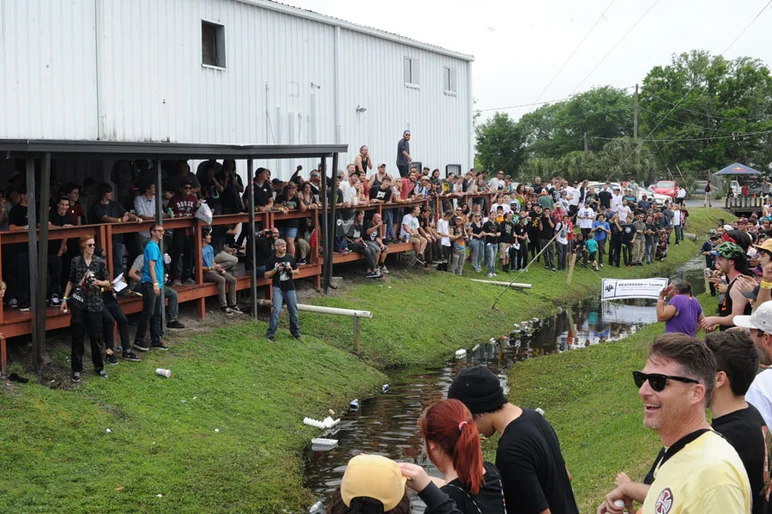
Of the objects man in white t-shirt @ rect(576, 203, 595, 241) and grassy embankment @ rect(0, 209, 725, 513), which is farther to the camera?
man in white t-shirt @ rect(576, 203, 595, 241)

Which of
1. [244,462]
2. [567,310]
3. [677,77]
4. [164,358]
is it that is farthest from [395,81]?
[677,77]

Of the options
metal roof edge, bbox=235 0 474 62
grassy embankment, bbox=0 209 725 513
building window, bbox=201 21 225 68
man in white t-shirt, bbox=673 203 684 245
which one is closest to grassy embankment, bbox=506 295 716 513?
grassy embankment, bbox=0 209 725 513

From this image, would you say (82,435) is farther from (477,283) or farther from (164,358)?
(477,283)

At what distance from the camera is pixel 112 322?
13.8 metres

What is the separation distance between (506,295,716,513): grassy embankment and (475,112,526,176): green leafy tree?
5450 centimetres

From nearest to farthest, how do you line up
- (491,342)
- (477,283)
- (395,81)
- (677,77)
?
(491,342) → (477,283) → (395,81) → (677,77)

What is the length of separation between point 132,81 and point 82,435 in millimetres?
9990

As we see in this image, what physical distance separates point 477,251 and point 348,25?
801 cm

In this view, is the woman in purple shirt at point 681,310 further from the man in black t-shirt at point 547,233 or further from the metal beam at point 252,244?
the man in black t-shirt at point 547,233

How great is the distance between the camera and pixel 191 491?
10.7m

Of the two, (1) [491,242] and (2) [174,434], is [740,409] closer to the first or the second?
(2) [174,434]

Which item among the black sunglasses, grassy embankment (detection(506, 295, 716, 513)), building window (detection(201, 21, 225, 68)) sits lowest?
grassy embankment (detection(506, 295, 716, 513))

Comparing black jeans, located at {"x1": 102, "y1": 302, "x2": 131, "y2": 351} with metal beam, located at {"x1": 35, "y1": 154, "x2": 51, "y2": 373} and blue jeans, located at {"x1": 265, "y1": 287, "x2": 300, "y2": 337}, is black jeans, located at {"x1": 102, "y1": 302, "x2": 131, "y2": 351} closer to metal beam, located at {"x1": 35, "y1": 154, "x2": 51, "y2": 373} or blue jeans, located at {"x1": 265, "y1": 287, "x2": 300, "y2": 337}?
metal beam, located at {"x1": 35, "y1": 154, "x2": 51, "y2": 373}

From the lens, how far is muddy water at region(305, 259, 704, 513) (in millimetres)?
12570
